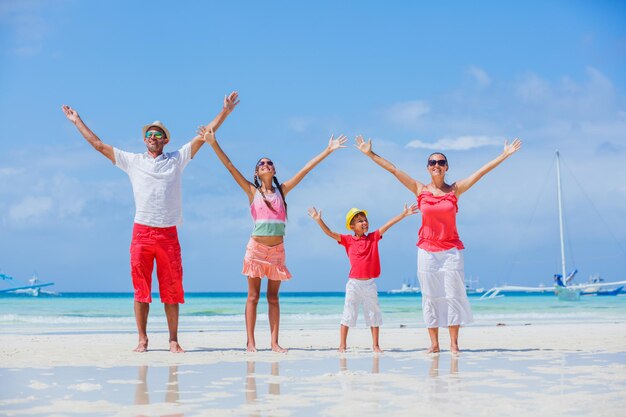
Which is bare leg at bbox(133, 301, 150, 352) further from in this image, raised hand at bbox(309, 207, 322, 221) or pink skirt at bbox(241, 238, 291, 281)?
raised hand at bbox(309, 207, 322, 221)

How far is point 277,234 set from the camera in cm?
809

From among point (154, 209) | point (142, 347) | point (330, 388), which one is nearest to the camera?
point (330, 388)

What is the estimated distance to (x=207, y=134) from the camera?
7898 mm

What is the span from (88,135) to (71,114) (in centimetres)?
33

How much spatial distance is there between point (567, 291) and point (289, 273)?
3781 centimetres

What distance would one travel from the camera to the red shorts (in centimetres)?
771

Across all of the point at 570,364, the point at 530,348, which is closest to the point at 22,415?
the point at 570,364

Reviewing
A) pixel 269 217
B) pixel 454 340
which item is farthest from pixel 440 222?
pixel 269 217

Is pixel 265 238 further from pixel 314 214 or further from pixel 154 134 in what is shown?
pixel 154 134

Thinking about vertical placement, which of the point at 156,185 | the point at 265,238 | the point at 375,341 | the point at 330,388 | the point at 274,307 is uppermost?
the point at 156,185

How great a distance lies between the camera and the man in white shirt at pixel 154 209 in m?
7.70

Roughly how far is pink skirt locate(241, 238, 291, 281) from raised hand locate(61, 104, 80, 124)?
219 cm

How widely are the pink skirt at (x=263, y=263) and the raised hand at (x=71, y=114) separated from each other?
2.19 metres

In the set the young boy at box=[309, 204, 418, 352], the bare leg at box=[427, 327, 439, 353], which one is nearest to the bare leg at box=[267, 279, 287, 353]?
the young boy at box=[309, 204, 418, 352]
